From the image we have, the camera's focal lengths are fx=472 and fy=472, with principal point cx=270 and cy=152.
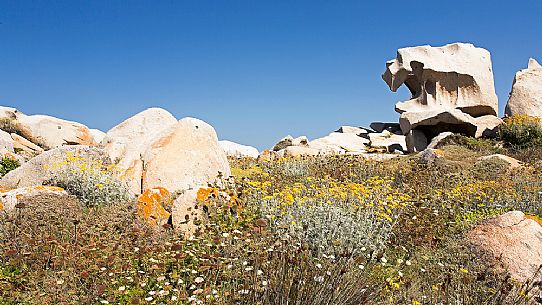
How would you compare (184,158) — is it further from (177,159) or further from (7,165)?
(7,165)

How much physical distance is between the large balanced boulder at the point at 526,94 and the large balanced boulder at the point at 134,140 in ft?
64.5

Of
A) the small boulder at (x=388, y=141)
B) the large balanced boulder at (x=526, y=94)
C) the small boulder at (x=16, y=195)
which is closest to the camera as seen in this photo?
the small boulder at (x=16, y=195)

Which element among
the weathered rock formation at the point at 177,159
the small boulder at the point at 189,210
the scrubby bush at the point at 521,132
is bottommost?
the small boulder at the point at 189,210

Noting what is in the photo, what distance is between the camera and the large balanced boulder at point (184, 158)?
947 cm

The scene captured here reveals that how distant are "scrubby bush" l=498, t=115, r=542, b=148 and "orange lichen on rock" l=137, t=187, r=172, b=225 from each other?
18.3 m

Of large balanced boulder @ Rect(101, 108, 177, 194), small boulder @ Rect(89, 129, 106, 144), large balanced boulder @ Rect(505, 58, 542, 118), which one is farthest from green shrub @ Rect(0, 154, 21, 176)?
large balanced boulder @ Rect(505, 58, 542, 118)

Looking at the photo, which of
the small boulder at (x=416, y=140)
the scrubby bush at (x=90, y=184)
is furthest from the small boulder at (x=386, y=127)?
the scrubby bush at (x=90, y=184)

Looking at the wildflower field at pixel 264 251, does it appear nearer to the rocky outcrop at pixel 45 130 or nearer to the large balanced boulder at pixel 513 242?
the large balanced boulder at pixel 513 242

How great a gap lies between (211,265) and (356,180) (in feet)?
22.9

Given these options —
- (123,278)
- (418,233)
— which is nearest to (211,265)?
(123,278)

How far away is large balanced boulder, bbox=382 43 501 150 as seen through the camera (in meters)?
28.7

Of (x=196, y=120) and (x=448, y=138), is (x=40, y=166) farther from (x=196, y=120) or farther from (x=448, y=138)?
(x=448, y=138)

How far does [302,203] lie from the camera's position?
6.67 m

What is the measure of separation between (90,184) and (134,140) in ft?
12.2
